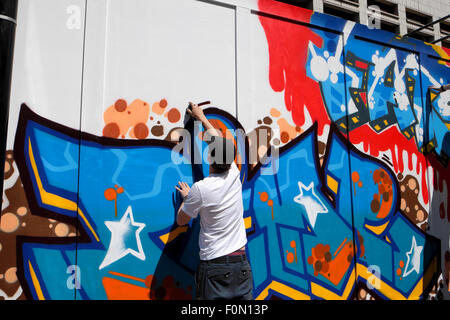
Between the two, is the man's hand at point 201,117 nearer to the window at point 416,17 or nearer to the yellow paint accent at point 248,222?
the yellow paint accent at point 248,222

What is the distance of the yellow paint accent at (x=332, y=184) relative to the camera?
4.51 metres

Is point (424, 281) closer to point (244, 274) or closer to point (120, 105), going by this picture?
point (244, 274)

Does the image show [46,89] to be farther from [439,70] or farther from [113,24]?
[439,70]

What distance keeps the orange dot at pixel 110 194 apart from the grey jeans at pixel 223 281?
1.16 meters

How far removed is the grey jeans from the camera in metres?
2.96

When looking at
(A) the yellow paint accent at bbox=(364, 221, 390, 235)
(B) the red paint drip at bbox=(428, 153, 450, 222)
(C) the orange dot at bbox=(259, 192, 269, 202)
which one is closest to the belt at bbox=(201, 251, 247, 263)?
(C) the orange dot at bbox=(259, 192, 269, 202)

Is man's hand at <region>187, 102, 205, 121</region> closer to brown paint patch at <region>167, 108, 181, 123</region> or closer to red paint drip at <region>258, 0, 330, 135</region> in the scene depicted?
brown paint patch at <region>167, 108, 181, 123</region>

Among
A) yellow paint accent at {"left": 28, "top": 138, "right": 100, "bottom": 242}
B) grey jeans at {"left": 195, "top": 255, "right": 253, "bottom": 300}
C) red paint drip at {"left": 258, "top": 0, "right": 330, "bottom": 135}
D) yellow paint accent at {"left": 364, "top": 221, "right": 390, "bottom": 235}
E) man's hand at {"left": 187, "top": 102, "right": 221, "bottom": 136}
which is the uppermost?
red paint drip at {"left": 258, "top": 0, "right": 330, "bottom": 135}

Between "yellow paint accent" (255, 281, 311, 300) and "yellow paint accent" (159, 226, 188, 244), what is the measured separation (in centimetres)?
119

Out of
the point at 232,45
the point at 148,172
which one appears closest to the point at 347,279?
the point at 148,172

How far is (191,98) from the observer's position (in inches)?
154

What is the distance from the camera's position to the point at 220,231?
311cm

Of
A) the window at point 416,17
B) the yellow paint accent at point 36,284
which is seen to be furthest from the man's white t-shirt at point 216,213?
the window at point 416,17

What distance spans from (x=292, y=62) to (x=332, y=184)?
5.50 feet
